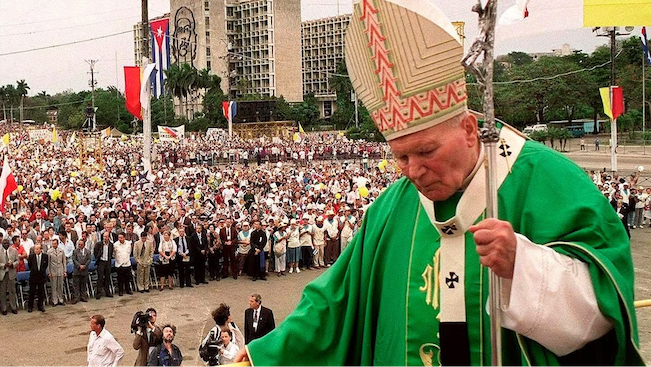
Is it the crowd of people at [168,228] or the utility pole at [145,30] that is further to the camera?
the utility pole at [145,30]

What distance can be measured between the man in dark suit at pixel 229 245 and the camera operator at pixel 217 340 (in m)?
7.31

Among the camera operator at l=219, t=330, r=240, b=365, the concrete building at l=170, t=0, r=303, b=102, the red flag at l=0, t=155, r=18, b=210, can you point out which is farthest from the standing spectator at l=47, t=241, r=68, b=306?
the concrete building at l=170, t=0, r=303, b=102

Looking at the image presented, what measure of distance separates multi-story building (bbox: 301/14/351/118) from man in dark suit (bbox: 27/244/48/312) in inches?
3994

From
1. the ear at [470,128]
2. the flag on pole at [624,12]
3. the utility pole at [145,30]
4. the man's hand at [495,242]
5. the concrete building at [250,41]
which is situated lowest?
the man's hand at [495,242]

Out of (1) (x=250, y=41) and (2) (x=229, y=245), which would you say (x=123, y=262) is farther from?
(1) (x=250, y=41)

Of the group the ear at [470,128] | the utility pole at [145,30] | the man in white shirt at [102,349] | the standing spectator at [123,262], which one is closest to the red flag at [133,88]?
the utility pole at [145,30]

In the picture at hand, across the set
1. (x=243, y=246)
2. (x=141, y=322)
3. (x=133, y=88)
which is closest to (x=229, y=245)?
(x=243, y=246)

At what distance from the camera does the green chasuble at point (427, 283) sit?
1.95 metres

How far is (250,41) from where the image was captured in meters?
106

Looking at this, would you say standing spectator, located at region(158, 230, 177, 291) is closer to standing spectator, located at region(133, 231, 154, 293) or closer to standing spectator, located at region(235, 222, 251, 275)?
standing spectator, located at region(133, 231, 154, 293)

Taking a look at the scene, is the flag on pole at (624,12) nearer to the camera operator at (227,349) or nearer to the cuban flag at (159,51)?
the camera operator at (227,349)

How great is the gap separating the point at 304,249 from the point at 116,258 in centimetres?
421

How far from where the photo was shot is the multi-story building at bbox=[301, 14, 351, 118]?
377 feet

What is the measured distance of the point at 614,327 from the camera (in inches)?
74.7
